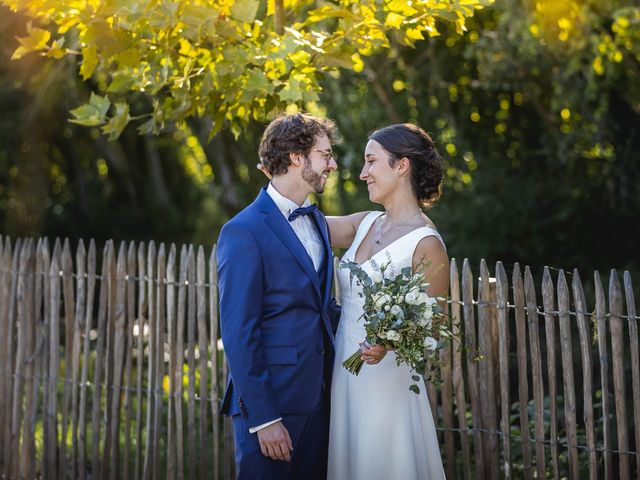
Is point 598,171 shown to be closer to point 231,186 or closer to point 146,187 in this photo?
point 231,186

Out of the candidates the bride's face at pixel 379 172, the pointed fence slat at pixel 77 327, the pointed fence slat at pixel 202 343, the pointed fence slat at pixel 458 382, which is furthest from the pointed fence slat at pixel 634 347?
the pointed fence slat at pixel 77 327

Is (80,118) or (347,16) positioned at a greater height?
(347,16)

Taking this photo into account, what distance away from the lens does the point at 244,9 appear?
16.2ft

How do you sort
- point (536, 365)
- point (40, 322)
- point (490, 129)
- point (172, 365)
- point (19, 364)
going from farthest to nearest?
point (490, 129) → point (19, 364) → point (40, 322) → point (172, 365) → point (536, 365)

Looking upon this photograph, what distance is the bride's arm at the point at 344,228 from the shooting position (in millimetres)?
4816

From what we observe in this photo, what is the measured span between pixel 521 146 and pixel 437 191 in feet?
32.1

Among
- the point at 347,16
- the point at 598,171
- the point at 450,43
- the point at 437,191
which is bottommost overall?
the point at 437,191

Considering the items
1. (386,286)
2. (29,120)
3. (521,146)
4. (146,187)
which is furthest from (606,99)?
(146,187)

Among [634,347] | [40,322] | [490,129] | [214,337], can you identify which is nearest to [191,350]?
[214,337]

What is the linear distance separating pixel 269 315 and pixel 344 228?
96 centimetres

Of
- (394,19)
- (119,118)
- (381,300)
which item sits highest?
(394,19)

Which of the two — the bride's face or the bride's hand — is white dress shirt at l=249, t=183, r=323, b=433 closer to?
the bride's face

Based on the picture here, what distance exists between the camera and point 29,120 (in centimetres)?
1684

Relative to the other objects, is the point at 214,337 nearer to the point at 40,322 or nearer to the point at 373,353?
the point at 40,322
